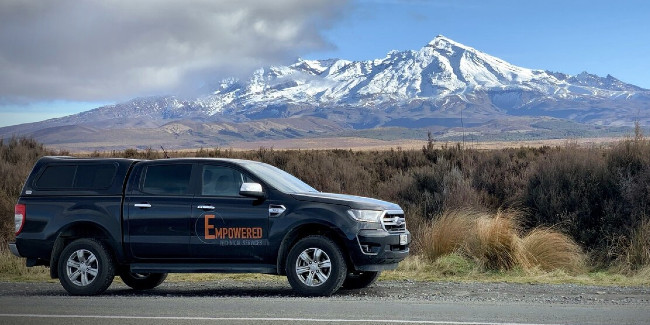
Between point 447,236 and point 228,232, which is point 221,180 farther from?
point 447,236

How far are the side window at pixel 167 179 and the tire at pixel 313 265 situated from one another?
1843 mm

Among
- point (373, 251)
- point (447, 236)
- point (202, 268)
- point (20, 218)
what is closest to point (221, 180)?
point (202, 268)

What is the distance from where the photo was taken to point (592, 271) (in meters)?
16.9

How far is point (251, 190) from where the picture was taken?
40.2ft

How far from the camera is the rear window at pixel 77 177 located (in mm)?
13125

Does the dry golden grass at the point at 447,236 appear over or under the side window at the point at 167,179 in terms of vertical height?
under

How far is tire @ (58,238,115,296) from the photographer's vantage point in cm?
1278

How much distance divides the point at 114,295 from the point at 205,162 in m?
2.24

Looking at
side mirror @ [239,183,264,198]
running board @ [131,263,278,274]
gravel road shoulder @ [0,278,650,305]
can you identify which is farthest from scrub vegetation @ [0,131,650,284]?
side mirror @ [239,183,264,198]

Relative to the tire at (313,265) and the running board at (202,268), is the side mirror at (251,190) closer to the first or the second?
the tire at (313,265)

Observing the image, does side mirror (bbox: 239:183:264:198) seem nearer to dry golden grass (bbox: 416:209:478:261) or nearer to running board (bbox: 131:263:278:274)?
running board (bbox: 131:263:278:274)

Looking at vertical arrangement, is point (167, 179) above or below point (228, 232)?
above

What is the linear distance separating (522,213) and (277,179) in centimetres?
808

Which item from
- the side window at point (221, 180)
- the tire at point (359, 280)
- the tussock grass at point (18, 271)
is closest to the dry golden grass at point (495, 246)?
the tire at point (359, 280)
